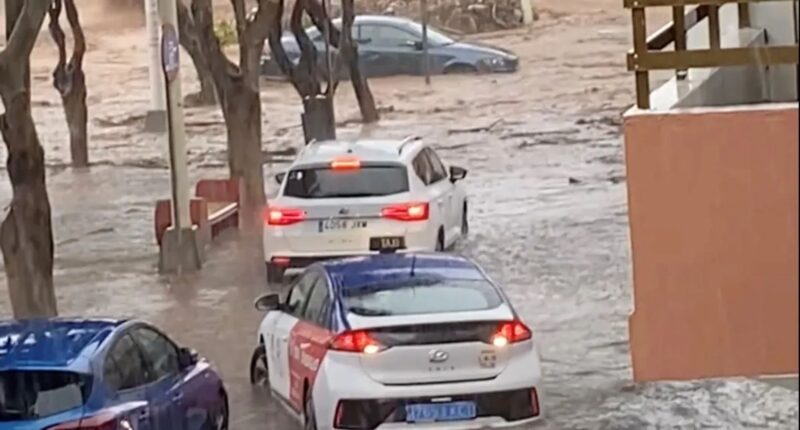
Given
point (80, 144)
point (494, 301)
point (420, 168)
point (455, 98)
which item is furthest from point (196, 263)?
point (455, 98)

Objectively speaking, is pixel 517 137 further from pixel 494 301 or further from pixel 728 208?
pixel 728 208

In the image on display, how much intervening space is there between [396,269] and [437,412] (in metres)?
1.50

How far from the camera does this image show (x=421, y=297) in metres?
12.8

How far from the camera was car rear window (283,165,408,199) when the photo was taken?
776 inches

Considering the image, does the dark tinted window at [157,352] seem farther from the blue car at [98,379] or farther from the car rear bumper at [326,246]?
the car rear bumper at [326,246]

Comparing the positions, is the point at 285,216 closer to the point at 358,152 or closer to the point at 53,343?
the point at 358,152

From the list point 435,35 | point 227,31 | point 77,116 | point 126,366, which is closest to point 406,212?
point 126,366

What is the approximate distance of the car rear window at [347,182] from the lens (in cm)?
1970

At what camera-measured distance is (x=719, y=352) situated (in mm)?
6895

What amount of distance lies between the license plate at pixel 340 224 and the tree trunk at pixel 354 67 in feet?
54.7

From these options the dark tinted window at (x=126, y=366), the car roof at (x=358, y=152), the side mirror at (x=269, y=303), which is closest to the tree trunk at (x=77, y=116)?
the car roof at (x=358, y=152)

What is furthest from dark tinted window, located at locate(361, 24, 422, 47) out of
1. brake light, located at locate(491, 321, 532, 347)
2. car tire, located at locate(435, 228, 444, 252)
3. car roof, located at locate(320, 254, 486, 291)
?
brake light, located at locate(491, 321, 532, 347)

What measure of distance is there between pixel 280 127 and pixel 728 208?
3237cm

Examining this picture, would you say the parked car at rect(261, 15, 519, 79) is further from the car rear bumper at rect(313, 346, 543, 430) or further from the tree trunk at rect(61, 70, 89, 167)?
the car rear bumper at rect(313, 346, 543, 430)
